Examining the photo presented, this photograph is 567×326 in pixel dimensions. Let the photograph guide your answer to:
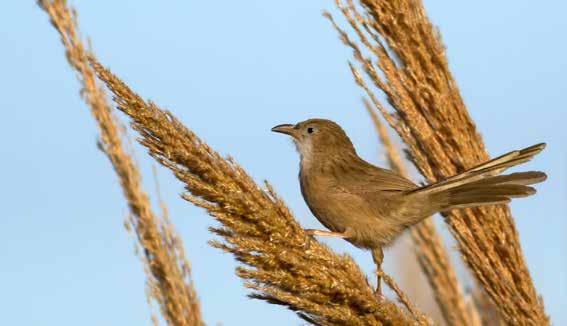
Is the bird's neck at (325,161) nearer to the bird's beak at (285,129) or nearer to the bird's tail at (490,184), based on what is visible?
the bird's beak at (285,129)

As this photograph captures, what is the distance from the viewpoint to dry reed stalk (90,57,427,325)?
9.26ft

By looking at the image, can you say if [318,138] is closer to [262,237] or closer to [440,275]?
[440,275]

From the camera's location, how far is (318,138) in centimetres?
508

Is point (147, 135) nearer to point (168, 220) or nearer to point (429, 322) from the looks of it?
point (168, 220)

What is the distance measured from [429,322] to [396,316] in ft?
0.40

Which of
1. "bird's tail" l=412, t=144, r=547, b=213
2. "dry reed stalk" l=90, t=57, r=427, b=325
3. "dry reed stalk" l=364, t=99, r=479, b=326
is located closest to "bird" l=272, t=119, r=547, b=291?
"bird's tail" l=412, t=144, r=547, b=213

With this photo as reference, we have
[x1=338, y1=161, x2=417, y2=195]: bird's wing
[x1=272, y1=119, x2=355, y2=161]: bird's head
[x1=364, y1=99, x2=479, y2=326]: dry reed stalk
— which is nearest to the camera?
[x1=338, y1=161, x2=417, y2=195]: bird's wing

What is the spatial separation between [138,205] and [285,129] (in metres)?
1.67

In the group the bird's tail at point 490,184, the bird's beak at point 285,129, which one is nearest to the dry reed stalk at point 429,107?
the bird's tail at point 490,184

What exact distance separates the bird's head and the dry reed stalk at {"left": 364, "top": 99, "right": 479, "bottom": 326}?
0.69 m

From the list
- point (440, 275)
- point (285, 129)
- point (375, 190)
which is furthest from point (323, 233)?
point (285, 129)

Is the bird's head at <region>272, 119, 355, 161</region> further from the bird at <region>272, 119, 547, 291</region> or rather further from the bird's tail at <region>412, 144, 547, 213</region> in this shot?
the bird's tail at <region>412, 144, 547, 213</region>

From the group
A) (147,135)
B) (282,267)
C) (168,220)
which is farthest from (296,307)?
(168,220)

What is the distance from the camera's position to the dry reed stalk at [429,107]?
3775mm
